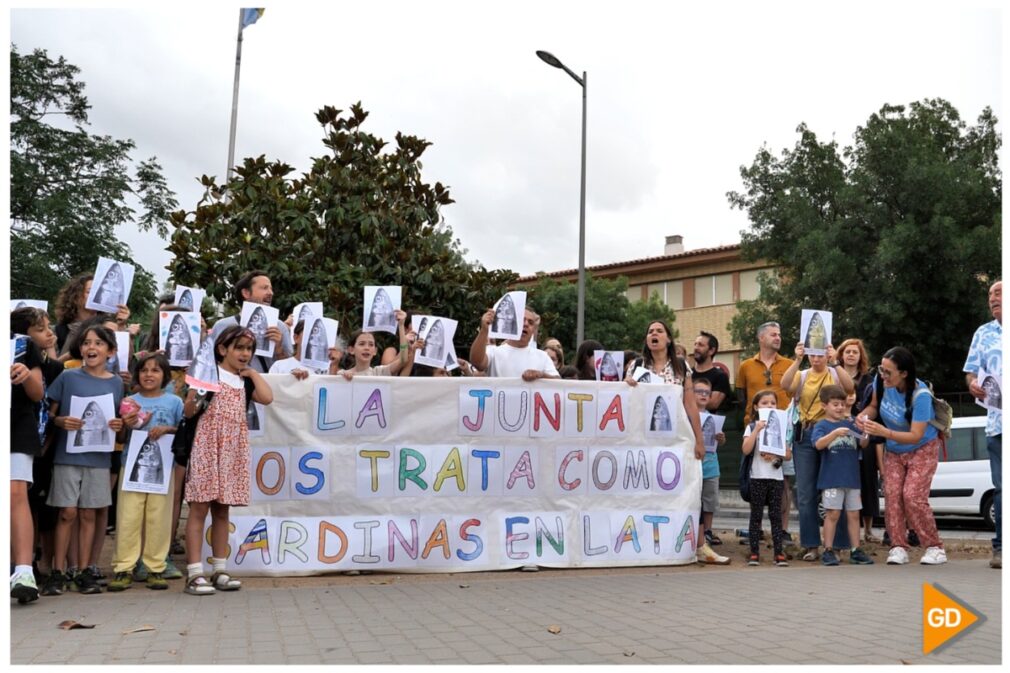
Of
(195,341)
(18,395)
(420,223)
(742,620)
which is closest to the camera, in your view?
(742,620)

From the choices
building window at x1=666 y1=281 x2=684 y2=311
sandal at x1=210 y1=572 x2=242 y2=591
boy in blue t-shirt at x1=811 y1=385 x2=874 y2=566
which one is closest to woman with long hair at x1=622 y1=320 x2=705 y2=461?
boy in blue t-shirt at x1=811 y1=385 x2=874 y2=566

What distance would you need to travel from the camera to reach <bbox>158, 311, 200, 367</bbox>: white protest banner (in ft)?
24.5

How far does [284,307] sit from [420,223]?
2.09 meters

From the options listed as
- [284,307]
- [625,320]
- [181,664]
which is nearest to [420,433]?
[181,664]

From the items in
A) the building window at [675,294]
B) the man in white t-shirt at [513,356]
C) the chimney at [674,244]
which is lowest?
the man in white t-shirt at [513,356]

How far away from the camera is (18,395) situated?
6.28 m

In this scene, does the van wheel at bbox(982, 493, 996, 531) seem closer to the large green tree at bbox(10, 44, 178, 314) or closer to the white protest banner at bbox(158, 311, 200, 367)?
the white protest banner at bbox(158, 311, 200, 367)

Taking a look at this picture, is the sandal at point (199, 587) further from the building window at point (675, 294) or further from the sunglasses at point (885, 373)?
the building window at point (675, 294)

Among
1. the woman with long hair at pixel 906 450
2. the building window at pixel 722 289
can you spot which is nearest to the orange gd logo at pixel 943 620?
the woman with long hair at pixel 906 450

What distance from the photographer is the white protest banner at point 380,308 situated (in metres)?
8.27

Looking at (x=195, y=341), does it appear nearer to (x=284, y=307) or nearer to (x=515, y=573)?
(x=515, y=573)

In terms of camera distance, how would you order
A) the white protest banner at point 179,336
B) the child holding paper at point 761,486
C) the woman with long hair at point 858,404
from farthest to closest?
the woman with long hair at point 858,404 → the child holding paper at point 761,486 → the white protest banner at point 179,336

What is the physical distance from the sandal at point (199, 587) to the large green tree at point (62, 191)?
69.8ft

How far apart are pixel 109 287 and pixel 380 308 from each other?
6.57 ft
